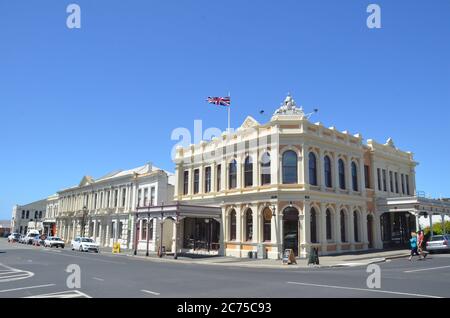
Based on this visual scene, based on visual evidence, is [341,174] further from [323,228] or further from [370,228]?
[370,228]

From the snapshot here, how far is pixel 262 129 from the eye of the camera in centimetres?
3372

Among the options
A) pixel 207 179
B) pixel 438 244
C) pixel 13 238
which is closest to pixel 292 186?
pixel 207 179

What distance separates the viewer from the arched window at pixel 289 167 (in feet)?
105

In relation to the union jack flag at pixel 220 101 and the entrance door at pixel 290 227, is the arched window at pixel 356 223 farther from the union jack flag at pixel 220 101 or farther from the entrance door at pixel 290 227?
the union jack flag at pixel 220 101

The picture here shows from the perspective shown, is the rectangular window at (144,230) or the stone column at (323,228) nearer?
the stone column at (323,228)

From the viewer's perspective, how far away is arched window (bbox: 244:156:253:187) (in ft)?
113

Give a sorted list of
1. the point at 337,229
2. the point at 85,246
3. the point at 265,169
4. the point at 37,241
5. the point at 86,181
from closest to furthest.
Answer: the point at 265,169 < the point at 337,229 < the point at 85,246 < the point at 37,241 < the point at 86,181

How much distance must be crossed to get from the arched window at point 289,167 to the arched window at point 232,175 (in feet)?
17.7

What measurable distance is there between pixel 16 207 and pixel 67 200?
4237 centimetres

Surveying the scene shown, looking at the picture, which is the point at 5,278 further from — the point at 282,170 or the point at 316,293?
the point at 282,170

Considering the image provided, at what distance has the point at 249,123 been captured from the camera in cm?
3531

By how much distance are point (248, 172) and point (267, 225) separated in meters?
4.94

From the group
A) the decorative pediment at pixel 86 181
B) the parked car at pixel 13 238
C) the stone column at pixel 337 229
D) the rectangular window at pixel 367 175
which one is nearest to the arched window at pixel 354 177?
the rectangular window at pixel 367 175

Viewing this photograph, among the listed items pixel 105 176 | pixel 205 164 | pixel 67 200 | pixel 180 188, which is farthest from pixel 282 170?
pixel 67 200
